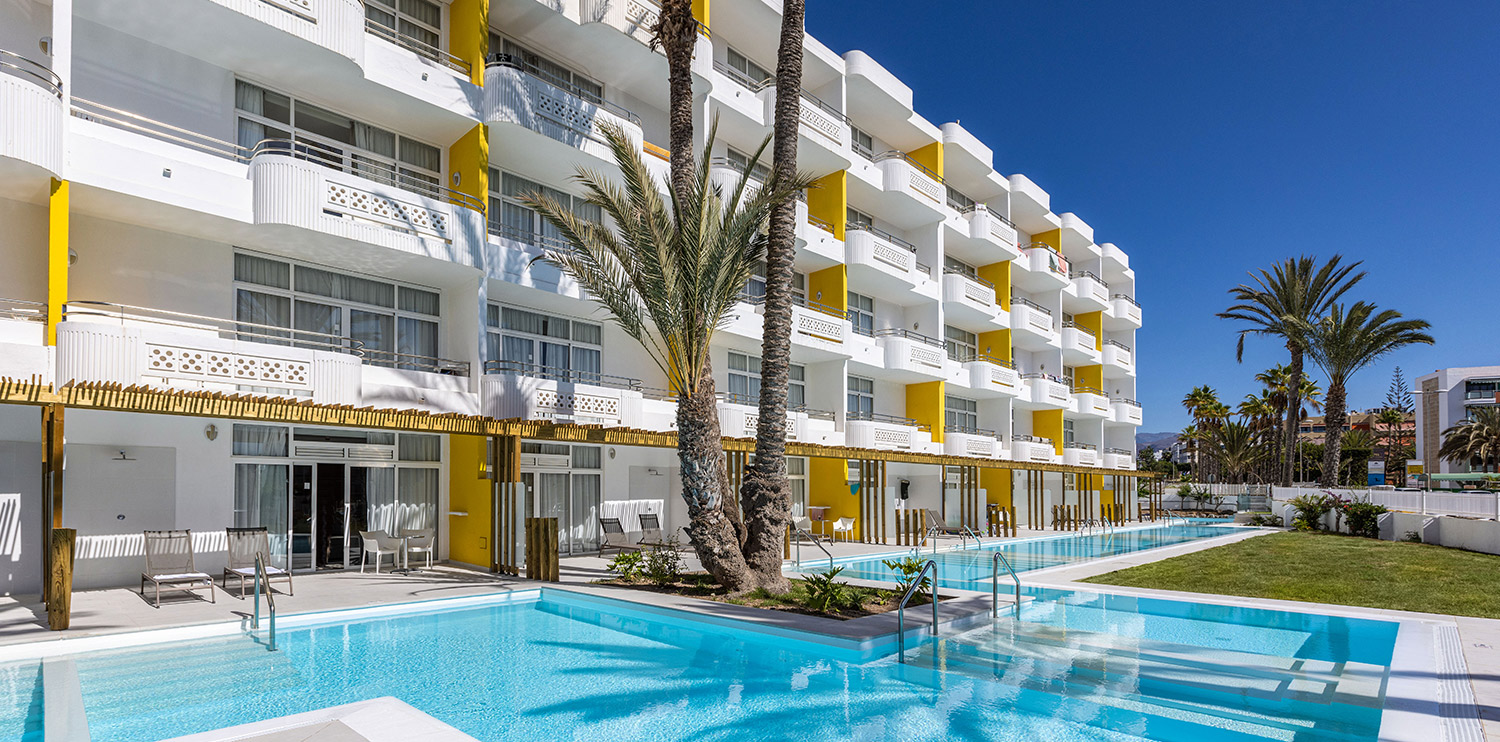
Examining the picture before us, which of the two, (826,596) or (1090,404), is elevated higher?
(1090,404)

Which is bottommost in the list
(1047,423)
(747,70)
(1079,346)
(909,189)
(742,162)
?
(1047,423)

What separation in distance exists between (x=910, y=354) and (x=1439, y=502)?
1606cm

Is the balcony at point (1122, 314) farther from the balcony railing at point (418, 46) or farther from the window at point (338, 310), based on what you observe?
the window at point (338, 310)

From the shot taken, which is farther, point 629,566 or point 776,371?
point 629,566

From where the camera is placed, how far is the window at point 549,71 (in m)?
18.5

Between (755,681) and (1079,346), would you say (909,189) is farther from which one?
(755,681)

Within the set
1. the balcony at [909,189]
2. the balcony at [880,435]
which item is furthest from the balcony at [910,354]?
the balcony at [909,189]

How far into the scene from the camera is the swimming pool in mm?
16297

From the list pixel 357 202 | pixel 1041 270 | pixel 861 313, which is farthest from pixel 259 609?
pixel 1041 270

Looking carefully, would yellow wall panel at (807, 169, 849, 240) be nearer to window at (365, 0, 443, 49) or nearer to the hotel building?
the hotel building

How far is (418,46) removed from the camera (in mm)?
16781

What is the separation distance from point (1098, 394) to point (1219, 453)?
135ft

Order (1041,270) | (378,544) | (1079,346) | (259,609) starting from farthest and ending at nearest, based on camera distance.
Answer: (1079,346) < (1041,270) < (378,544) < (259,609)

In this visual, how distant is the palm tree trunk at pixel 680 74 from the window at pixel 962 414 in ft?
68.1
